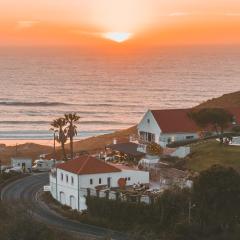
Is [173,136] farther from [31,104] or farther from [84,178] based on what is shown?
[31,104]

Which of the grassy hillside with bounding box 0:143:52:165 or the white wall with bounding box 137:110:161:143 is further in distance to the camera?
the grassy hillside with bounding box 0:143:52:165

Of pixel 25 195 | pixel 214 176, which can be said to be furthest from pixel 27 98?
pixel 214 176

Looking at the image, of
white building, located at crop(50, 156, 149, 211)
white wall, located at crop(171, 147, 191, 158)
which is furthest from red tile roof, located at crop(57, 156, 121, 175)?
white wall, located at crop(171, 147, 191, 158)

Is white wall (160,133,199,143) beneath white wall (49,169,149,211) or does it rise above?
above

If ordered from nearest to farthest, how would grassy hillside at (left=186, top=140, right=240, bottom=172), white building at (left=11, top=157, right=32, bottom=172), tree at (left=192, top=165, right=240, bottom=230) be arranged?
tree at (left=192, top=165, right=240, bottom=230)
grassy hillside at (left=186, top=140, right=240, bottom=172)
white building at (left=11, top=157, right=32, bottom=172)

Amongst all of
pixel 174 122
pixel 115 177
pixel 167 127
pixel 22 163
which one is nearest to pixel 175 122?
pixel 174 122

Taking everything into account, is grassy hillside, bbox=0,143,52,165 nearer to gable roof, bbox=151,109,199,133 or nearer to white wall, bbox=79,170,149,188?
gable roof, bbox=151,109,199,133

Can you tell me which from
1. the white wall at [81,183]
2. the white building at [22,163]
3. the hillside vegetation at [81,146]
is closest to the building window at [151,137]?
the hillside vegetation at [81,146]

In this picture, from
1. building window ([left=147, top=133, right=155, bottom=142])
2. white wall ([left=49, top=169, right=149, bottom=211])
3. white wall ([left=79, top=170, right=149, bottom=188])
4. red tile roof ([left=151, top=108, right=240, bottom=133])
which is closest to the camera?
white wall ([left=49, top=169, right=149, bottom=211])
